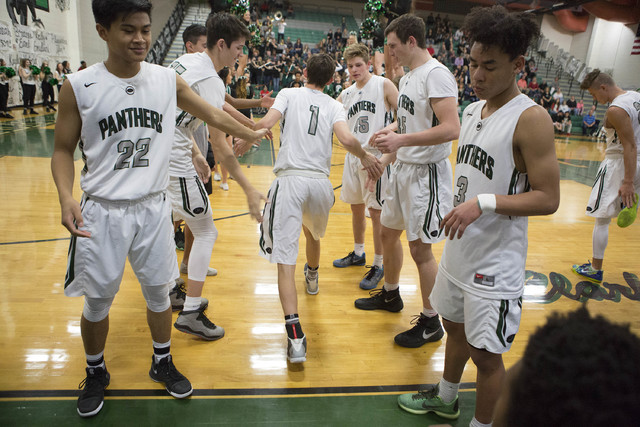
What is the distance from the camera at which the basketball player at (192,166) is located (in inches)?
119

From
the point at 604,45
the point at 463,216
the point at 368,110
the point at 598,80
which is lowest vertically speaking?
the point at 463,216

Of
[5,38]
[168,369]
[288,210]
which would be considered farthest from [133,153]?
[5,38]

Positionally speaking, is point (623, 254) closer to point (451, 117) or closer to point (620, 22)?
point (451, 117)

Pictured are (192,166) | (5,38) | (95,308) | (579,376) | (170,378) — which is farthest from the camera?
(5,38)

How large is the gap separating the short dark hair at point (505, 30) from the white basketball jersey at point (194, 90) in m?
1.85

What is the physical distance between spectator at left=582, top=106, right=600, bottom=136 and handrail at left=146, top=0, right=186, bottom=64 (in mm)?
22333

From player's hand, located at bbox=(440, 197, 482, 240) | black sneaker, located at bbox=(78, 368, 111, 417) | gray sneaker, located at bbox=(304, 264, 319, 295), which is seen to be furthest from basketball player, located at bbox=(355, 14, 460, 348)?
black sneaker, located at bbox=(78, 368, 111, 417)

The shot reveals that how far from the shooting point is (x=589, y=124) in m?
21.7

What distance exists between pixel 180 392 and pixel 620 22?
3164 centimetres

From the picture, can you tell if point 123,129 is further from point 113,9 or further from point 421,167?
point 421,167

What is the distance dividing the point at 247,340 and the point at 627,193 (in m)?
3.91

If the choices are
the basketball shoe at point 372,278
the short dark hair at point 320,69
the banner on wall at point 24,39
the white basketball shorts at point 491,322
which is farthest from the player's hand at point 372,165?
the banner on wall at point 24,39

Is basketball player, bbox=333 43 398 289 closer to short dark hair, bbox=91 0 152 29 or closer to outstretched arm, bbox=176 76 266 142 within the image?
outstretched arm, bbox=176 76 266 142

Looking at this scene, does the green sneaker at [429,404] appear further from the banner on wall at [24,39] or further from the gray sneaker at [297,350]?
the banner on wall at [24,39]
